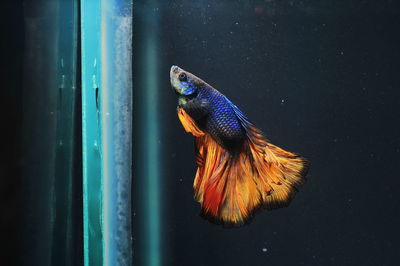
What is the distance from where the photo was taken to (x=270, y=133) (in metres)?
1.51

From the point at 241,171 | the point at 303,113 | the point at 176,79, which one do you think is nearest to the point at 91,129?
the point at 176,79

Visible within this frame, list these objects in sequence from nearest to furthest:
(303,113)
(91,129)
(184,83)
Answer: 1. (184,83)
2. (91,129)
3. (303,113)

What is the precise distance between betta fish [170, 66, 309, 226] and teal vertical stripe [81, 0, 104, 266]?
0.37 meters

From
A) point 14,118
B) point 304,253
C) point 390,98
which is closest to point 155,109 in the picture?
point 14,118

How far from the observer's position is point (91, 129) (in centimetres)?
141

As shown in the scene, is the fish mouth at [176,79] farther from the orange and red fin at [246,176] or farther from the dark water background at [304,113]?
the dark water background at [304,113]

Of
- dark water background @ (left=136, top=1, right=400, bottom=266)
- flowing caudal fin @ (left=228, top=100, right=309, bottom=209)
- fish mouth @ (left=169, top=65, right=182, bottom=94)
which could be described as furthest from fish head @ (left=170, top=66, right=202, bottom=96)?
dark water background @ (left=136, top=1, right=400, bottom=266)

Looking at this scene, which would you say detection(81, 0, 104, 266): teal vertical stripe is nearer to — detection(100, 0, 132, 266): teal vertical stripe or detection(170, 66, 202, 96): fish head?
detection(100, 0, 132, 266): teal vertical stripe

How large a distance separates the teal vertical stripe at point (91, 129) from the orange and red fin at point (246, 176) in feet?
1.22

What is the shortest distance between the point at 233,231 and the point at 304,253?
0.28 m

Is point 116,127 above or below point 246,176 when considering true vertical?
above

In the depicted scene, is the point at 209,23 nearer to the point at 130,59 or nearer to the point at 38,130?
the point at 130,59

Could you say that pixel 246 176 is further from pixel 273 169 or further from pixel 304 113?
pixel 304 113

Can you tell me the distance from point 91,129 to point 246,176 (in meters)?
0.56
